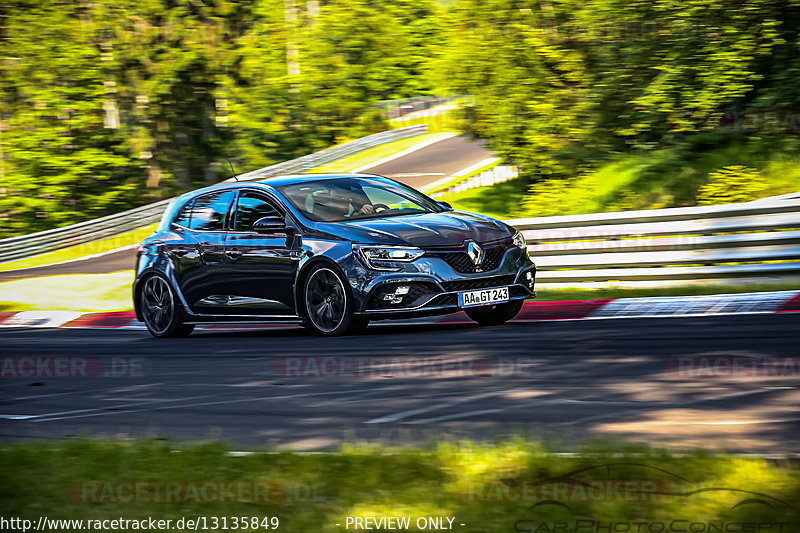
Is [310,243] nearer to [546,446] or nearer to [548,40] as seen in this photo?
[546,446]

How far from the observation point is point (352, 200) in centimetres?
1160

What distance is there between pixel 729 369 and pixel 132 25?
32.0 meters

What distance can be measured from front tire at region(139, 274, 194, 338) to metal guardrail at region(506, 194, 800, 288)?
4.26 m

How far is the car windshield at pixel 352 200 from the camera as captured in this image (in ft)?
37.4

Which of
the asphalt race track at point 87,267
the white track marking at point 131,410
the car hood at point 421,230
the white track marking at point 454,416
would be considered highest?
the car hood at point 421,230

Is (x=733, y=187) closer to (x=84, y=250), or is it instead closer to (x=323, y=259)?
(x=323, y=259)

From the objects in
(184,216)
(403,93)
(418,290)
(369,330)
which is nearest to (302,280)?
(369,330)

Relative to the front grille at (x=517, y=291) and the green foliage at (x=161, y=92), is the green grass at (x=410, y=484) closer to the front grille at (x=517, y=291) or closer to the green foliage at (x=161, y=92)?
the front grille at (x=517, y=291)

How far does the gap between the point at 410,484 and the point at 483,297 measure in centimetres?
601

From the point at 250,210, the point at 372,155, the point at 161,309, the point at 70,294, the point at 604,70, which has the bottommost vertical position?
the point at 70,294

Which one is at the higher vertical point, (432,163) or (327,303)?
(432,163)

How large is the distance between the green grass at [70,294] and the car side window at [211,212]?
5331 mm

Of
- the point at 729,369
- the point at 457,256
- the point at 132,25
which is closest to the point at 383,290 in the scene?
the point at 457,256

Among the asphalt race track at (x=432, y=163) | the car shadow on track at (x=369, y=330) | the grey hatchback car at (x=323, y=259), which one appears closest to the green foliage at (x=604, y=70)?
the asphalt race track at (x=432, y=163)
